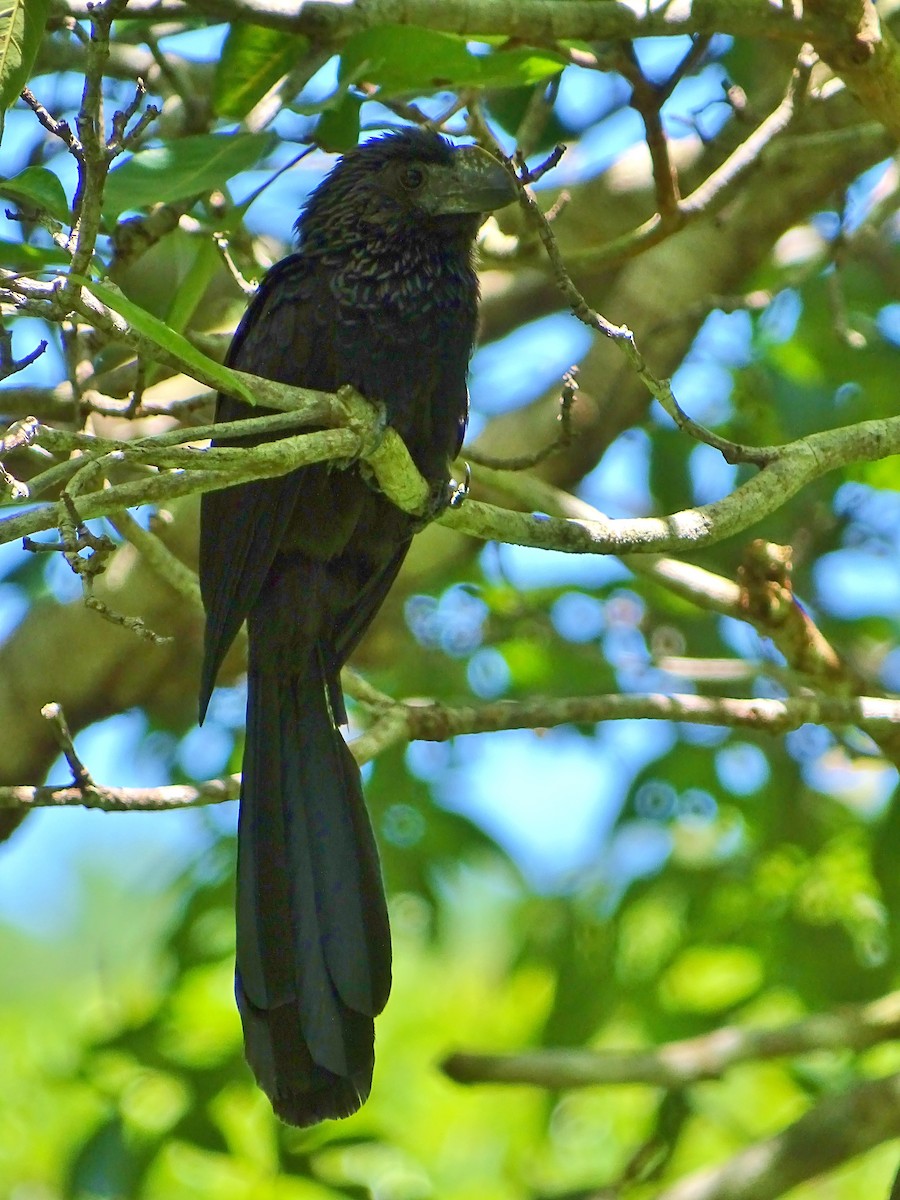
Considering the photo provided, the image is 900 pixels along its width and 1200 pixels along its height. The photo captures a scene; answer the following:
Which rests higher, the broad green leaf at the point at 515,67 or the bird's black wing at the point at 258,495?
the broad green leaf at the point at 515,67

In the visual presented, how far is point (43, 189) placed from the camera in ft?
8.96

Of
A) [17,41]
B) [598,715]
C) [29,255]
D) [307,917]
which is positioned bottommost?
[307,917]

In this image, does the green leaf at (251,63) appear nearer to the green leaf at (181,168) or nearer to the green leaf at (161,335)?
the green leaf at (181,168)

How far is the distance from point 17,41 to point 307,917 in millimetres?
1882

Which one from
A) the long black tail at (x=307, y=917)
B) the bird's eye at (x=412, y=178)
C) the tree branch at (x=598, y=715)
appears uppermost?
the bird's eye at (x=412, y=178)

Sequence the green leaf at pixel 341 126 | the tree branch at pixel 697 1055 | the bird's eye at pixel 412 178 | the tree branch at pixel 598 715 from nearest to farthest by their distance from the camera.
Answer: the tree branch at pixel 598 715 < the green leaf at pixel 341 126 < the bird's eye at pixel 412 178 < the tree branch at pixel 697 1055

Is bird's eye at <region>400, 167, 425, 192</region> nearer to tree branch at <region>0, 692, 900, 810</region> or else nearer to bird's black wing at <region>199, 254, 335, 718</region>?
bird's black wing at <region>199, 254, 335, 718</region>

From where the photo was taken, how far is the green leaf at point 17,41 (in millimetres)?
2473

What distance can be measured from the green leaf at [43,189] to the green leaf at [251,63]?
93 centimetres

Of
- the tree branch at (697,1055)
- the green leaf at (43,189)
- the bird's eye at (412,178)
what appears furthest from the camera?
the tree branch at (697,1055)

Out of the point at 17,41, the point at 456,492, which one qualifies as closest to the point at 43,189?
the point at 17,41

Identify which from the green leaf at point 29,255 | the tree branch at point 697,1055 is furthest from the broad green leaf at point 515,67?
the tree branch at point 697,1055

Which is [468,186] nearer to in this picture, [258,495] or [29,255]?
[258,495]

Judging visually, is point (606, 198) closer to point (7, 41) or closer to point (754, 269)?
point (754, 269)
